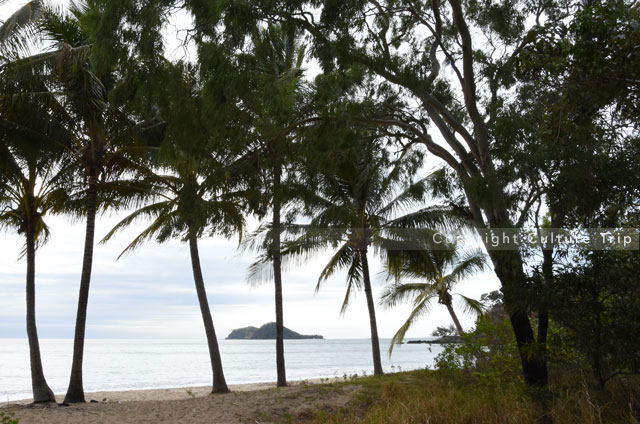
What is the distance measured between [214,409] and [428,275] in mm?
10117

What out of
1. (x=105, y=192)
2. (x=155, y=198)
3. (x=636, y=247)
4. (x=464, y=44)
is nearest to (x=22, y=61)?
(x=105, y=192)

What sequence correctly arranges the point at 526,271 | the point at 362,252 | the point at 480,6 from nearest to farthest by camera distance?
1. the point at 526,271
2. the point at 480,6
3. the point at 362,252

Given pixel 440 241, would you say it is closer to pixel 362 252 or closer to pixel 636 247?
pixel 362 252

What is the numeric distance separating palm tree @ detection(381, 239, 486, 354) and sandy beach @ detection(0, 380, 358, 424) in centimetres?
585

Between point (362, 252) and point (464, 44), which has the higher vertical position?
point (464, 44)

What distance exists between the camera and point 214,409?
11.0 m

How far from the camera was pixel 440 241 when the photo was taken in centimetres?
1689

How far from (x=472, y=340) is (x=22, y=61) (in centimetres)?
1119

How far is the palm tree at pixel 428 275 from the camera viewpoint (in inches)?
699

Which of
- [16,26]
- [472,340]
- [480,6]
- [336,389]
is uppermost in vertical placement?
[16,26]

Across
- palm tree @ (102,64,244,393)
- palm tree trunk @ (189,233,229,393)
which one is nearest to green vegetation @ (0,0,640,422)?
palm tree @ (102,64,244,393)

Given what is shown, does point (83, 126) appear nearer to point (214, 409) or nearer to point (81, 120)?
point (81, 120)

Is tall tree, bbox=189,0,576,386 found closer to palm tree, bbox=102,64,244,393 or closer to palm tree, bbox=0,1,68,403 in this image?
palm tree, bbox=102,64,244,393

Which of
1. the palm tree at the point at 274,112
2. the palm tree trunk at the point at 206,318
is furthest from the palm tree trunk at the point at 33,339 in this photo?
the palm tree at the point at 274,112
